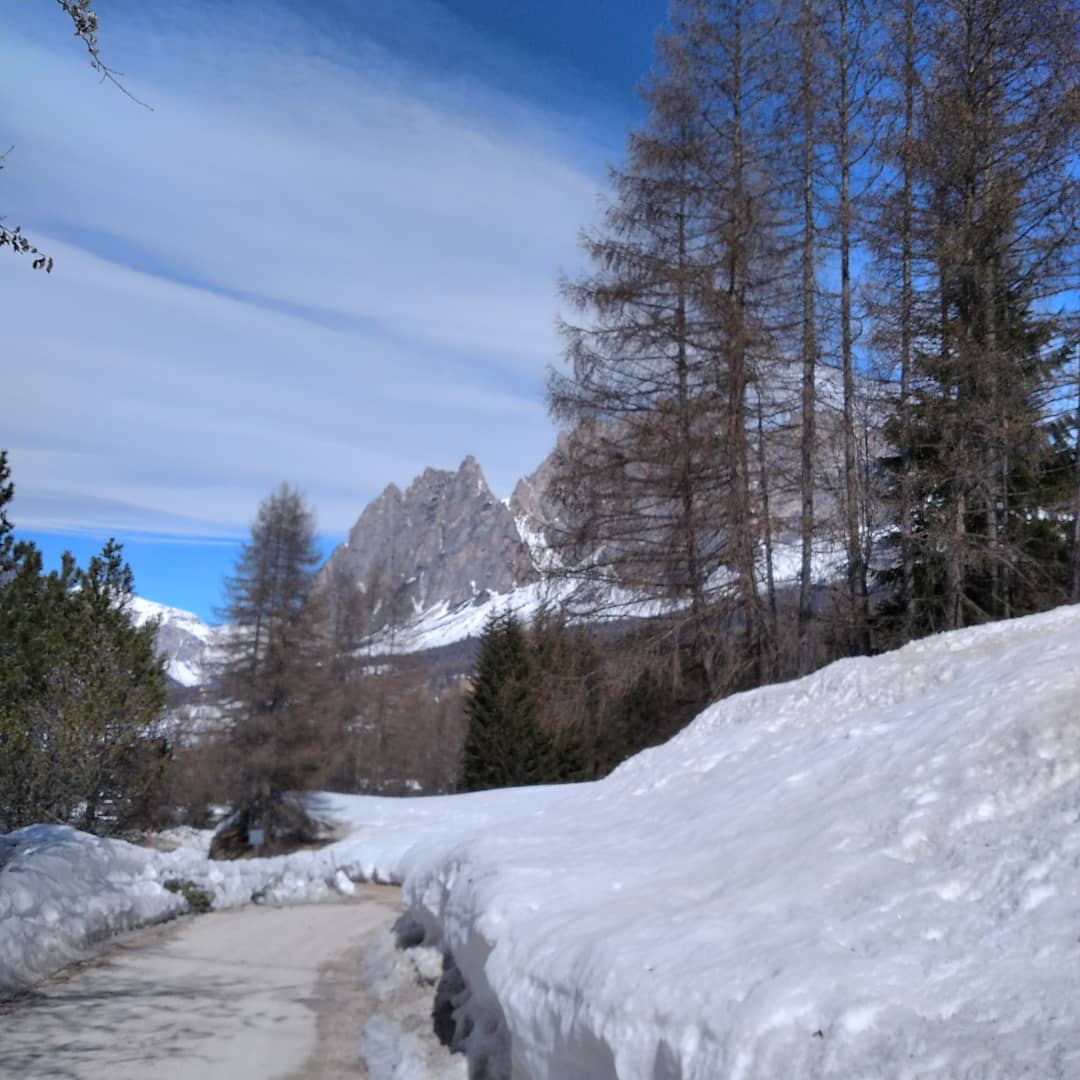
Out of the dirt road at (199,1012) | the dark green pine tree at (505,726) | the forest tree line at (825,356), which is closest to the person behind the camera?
the dirt road at (199,1012)

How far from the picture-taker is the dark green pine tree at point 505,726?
32531mm

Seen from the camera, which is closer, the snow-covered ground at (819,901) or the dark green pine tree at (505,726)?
the snow-covered ground at (819,901)

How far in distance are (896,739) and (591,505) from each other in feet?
30.0

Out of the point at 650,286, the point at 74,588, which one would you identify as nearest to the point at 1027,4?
the point at 650,286

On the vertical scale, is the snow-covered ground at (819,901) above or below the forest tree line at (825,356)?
below

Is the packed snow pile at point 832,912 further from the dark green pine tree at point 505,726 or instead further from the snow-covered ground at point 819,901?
the dark green pine tree at point 505,726

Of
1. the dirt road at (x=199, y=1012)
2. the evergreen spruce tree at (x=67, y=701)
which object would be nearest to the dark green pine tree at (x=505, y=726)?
the evergreen spruce tree at (x=67, y=701)

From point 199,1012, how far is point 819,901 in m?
5.65

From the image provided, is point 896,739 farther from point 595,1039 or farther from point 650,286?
point 650,286

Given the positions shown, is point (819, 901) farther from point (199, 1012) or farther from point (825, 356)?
point (825, 356)

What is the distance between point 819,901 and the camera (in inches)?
177

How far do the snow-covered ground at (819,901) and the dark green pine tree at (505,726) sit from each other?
22962 millimetres

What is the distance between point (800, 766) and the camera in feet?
23.4

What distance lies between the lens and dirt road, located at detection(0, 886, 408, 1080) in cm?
659
